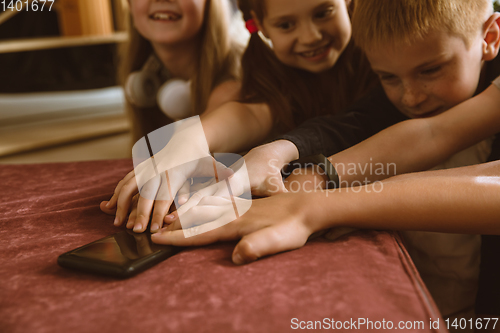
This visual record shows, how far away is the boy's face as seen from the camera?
30.2 inches

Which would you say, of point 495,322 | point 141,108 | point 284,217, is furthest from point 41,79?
point 495,322

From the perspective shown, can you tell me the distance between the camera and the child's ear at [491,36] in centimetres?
82

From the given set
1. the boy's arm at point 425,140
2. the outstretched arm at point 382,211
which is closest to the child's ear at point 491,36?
the boy's arm at point 425,140

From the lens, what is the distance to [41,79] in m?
2.28

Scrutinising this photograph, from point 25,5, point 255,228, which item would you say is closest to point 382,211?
point 255,228

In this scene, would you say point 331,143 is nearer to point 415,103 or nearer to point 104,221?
point 415,103

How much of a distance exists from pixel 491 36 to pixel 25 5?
2403 millimetres

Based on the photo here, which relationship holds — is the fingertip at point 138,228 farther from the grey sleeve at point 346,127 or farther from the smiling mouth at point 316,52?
the smiling mouth at point 316,52

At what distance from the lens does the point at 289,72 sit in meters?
1.12

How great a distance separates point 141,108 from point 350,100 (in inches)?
30.9

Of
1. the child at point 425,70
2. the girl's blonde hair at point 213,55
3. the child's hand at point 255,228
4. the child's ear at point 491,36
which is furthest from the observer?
the girl's blonde hair at point 213,55

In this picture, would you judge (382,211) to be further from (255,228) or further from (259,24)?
(259,24)

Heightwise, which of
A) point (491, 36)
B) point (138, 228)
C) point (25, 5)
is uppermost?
point (25, 5)

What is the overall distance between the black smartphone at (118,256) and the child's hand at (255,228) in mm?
21
